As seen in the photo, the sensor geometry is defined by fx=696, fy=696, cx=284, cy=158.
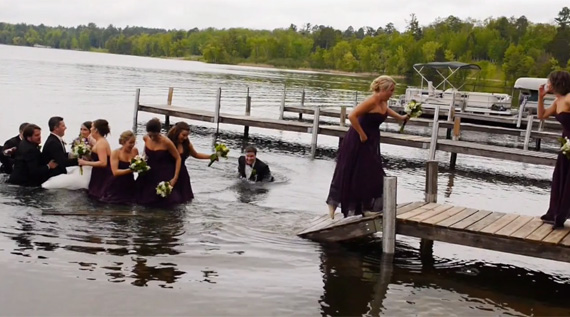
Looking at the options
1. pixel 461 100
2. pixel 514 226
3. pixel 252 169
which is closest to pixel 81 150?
pixel 252 169

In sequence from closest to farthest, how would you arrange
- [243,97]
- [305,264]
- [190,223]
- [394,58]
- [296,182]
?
[305,264]
[190,223]
[296,182]
[243,97]
[394,58]

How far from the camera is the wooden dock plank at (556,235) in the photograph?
9.35m

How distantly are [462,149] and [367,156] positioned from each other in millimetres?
13422

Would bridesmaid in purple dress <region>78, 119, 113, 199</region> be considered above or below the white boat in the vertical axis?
below

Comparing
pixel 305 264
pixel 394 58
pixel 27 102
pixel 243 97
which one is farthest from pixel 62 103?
pixel 394 58

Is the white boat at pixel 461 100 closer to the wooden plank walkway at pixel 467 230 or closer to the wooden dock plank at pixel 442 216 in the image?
the wooden dock plank at pixel 442 216

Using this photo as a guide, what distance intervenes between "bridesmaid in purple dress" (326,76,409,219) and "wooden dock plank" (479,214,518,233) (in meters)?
1.70

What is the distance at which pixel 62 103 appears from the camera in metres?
41.1

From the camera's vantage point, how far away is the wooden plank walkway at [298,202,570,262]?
942cm

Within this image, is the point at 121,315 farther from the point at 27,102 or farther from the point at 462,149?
the point at 27,102

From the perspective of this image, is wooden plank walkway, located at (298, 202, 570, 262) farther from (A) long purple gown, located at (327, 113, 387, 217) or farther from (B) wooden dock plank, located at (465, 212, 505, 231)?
(A) long purple gown, located at (327, 113, 387, 217)

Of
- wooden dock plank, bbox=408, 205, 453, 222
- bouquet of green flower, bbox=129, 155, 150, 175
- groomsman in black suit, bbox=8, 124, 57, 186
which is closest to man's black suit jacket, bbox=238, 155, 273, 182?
groomsman in black suit, bbox=8, 124, 57, 186

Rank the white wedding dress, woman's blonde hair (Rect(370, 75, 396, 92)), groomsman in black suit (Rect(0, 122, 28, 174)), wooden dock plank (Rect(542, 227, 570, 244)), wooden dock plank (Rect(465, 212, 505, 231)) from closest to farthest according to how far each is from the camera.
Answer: wooden dock plank (Rect(542, 227, 570, 244))
wooden dock plank (Rect(465, 212, 505, 231))
woman's blonde hair (Rect(370, 75, 396, 92))
the white wedding dress
groomsman in black suit (Rect(0, 122, 28, 174))

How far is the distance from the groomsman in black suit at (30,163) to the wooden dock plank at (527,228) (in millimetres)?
8785
